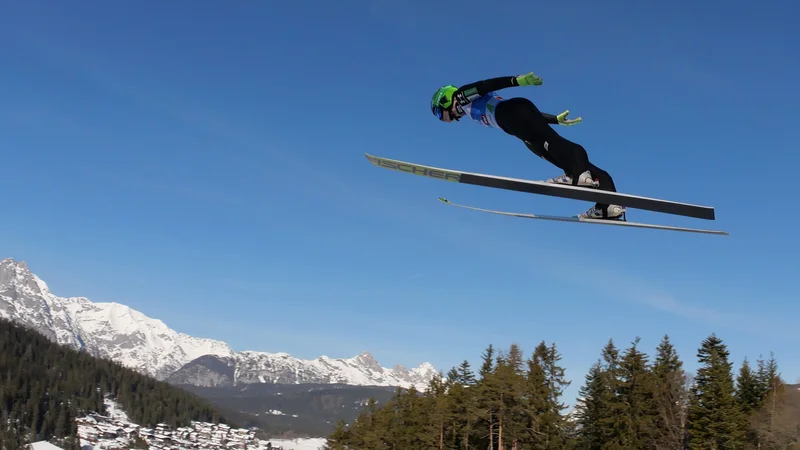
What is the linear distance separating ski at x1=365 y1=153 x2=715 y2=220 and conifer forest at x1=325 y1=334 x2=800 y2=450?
3045cm

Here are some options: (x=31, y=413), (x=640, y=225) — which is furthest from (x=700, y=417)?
(x=31, y=413)

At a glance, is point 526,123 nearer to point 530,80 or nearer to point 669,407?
point 530,80

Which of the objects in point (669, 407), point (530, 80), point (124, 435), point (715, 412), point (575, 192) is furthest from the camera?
point (124, 435)

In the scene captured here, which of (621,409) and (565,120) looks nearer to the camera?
(565,120)

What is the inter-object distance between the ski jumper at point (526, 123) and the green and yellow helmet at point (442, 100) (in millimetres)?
237

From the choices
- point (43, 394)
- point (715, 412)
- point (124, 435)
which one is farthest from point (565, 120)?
point (43, 394)

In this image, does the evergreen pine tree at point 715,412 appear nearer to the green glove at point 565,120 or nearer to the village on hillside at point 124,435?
the green glove at point 565,120

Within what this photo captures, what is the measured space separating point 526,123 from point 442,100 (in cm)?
183

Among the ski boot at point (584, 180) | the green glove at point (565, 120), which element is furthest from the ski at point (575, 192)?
the green glove at point (565, 120)

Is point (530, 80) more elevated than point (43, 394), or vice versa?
point (530, 80)

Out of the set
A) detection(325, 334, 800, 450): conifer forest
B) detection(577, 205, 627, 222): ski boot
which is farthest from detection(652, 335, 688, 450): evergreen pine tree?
detection(577, 205, 627, 222): ski boot

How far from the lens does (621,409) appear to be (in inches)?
1537

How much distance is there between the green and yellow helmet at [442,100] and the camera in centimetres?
1061

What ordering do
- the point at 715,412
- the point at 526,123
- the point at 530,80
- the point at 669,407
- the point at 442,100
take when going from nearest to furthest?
the point at 530,80
the point at 526,123
the point at 442,100
the point at 715,412
the point at 669,407
